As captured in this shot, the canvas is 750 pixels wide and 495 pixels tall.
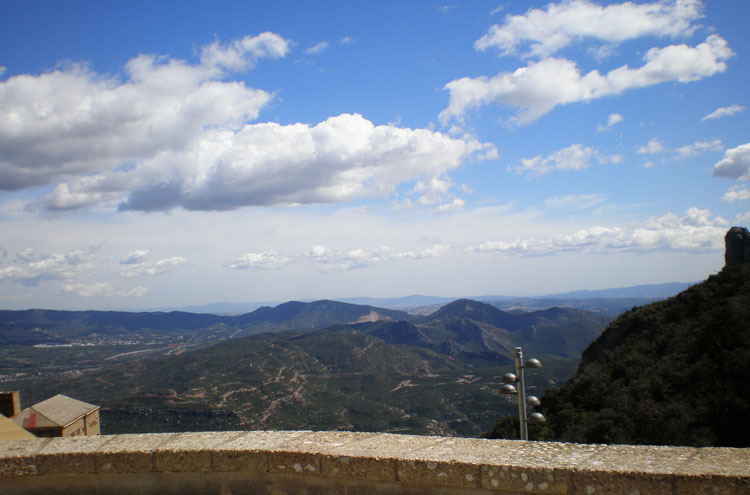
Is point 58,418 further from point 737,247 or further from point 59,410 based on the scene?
point 737,247

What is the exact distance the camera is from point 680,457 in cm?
292

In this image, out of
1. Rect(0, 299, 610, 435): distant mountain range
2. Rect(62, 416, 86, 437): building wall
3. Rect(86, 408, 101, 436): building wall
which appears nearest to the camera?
Rect(62, 416, 86, 437): building wall

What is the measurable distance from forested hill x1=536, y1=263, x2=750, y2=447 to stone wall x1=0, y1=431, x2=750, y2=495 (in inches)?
684

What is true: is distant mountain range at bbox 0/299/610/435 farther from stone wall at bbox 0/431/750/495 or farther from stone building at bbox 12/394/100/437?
stone wall at bbox 0/431/750/495

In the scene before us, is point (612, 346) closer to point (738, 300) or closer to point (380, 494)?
point (738, 300)

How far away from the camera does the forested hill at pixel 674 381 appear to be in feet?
59.3

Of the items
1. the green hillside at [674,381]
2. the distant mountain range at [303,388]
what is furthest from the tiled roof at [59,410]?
the distant mountain range at [303,388]

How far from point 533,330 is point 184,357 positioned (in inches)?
5068

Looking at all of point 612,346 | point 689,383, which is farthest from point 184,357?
point 689,383

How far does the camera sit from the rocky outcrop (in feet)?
131

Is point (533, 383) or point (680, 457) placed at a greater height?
point (680, 457)

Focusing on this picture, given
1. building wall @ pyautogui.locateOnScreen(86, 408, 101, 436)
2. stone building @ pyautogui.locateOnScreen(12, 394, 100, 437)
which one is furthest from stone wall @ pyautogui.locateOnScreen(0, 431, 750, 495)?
building wall @ pyautogui.locateOnScreen(86, 408, 101, 436)

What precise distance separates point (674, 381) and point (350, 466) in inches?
969

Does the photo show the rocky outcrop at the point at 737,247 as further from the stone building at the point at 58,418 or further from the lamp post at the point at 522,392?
the stone building at the point at 58,418
